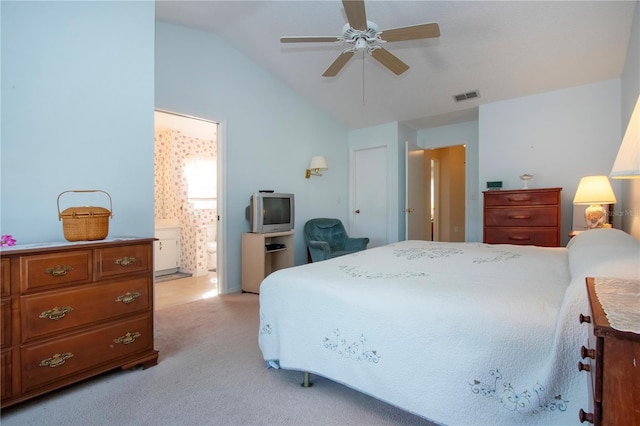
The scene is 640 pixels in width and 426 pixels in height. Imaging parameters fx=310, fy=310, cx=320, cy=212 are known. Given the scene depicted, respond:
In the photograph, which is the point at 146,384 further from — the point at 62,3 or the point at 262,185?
the point at 262,185

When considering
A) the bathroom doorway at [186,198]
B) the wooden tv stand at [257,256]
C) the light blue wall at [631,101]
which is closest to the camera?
the light blue wall at [631,101]

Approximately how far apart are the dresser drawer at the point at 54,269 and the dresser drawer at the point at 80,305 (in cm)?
5

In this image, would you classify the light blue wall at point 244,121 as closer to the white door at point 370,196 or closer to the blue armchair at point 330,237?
the blue armchair at point 330,237

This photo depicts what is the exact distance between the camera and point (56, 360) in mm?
1581

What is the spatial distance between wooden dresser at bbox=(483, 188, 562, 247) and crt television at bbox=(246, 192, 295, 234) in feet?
7.96

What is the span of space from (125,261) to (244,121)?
2579mm

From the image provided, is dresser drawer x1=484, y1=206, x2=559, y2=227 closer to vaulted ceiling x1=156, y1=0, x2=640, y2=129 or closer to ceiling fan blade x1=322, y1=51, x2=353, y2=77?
vaulted ceiling x1=156, y1=0, x2=640, y2=129

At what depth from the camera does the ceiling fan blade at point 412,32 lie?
215 cm

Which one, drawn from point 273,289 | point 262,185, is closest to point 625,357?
point 273,289

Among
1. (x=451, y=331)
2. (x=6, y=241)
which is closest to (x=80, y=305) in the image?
(x=6, y=241)

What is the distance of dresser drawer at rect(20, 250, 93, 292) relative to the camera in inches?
58.4

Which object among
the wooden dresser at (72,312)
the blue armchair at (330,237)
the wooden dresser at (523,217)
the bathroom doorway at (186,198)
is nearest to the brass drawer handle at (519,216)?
the wooden dresser at (523,217)

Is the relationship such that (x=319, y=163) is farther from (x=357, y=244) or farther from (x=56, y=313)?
(x=56, y=313)

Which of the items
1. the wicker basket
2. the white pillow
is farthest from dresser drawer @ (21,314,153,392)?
the white pillow
